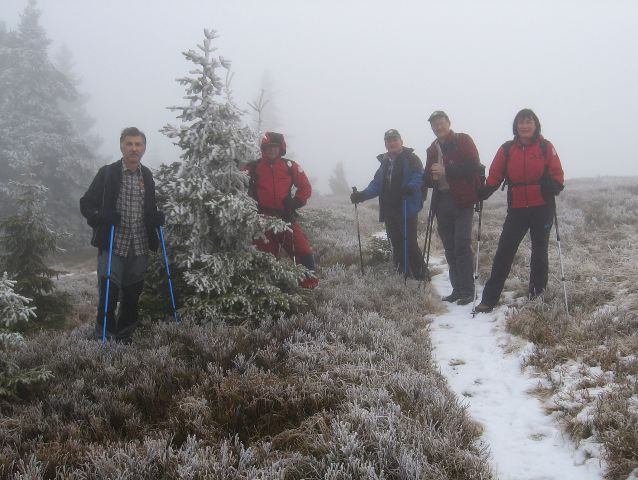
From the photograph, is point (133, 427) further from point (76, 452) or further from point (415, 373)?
point (415, 373)

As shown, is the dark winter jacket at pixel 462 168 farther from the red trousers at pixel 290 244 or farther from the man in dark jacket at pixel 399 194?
the red trousers at pixel 290 244

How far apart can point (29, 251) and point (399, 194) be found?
8366mm

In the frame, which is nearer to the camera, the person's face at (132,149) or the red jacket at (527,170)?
the person's face at (132,149)

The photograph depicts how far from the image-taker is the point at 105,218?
223 inches

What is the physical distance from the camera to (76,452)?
3387 millimetres

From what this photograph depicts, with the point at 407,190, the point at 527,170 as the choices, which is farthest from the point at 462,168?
the point at 527,170

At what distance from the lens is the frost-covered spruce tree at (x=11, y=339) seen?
4062 mm

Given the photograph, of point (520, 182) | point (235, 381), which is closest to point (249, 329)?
point (235, 381)

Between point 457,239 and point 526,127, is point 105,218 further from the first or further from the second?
point 526,127

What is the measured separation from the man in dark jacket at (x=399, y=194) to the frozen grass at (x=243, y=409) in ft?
11.8

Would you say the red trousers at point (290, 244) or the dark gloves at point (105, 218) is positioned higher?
the dark gloves at point (105, 218)

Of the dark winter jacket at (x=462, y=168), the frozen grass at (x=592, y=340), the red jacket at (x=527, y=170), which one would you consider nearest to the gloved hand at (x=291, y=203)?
the dark winter jacket at (x=462, y=168)

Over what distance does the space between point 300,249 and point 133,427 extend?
5.14m

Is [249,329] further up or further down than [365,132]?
further down
